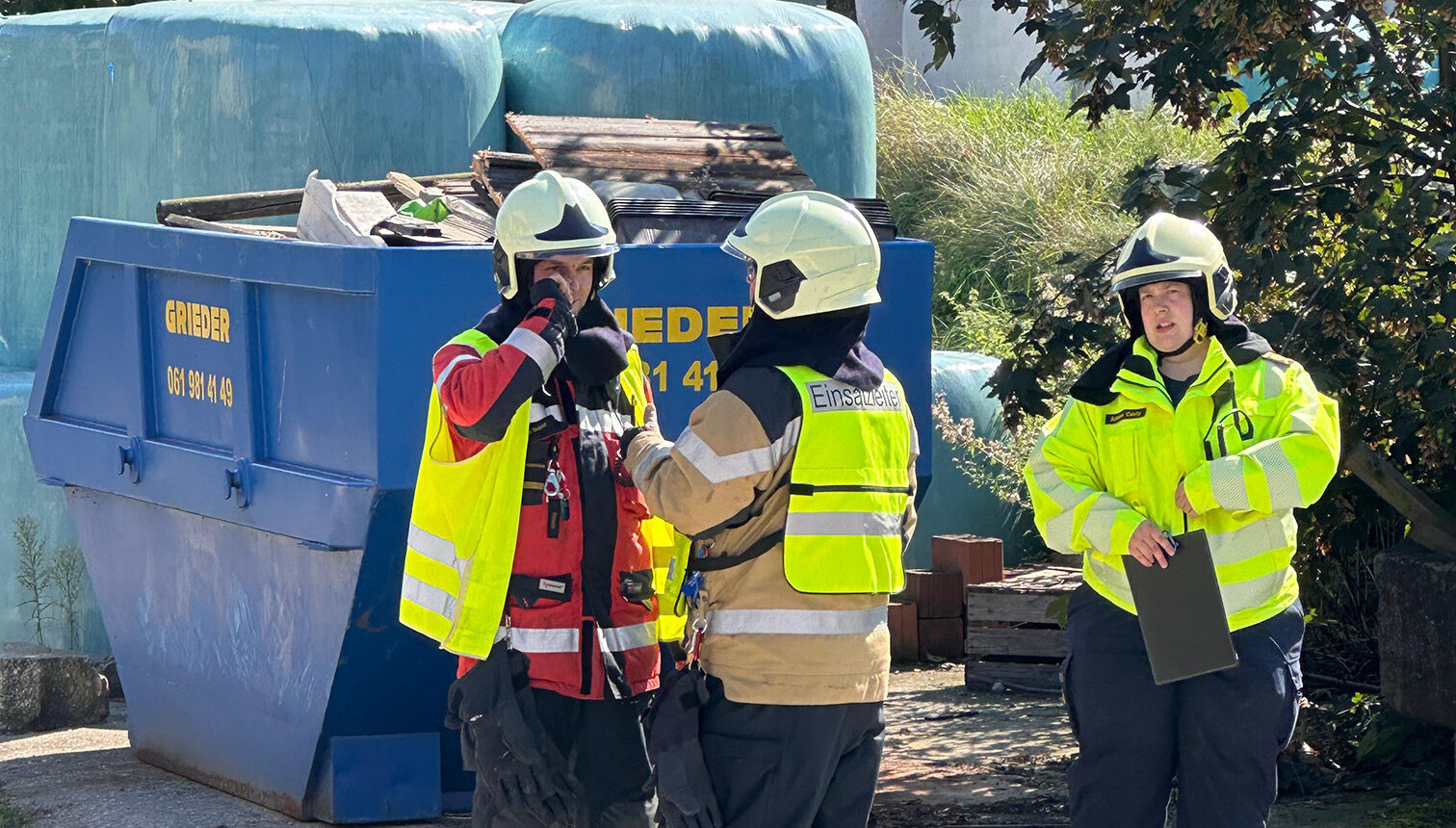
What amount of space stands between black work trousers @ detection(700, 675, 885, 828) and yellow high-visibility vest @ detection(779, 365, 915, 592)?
0.24 meters

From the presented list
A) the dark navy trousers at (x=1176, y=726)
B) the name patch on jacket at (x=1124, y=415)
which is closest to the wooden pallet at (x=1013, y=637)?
the dark navy trousers at (x=1176, y=726)

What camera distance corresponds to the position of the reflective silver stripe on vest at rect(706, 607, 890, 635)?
3.28 m

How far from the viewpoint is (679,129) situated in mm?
5848

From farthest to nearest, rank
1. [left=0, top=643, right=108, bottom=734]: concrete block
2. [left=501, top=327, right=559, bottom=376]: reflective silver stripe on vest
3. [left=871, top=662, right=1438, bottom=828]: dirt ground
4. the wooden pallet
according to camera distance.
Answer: the wooden pallet, [left=0, top=643, right=108, bottom=734]: concrete block, [left=871, top=662, right=1438, bottom=828]: dirt ground, [left=501, top=327, right=559, bottom=376]: reflective silver stripe on vest

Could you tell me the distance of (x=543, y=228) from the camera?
12.0 ft

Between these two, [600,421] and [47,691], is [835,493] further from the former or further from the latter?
[47,691]

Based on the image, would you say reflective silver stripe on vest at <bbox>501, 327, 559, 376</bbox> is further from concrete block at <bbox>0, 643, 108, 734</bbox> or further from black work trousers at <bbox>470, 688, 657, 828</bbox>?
concrete block at <bbox>0, 643, 108, 734</bbox>

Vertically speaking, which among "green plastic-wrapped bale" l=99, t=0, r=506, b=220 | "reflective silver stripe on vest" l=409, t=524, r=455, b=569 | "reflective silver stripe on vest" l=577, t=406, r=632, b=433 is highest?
"green plastic-wrapped bale" l=99, t=0, r=506, b=220

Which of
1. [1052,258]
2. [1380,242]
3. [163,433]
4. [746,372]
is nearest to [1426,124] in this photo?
[1380,242]

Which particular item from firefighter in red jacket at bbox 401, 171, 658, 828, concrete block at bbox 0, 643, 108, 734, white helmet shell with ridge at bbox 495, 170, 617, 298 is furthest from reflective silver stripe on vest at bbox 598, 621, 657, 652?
concrete block at bbox 0, 643, 108, 734

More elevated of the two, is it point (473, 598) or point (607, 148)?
point (607, 148)

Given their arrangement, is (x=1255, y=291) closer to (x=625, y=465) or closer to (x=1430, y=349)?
(x=1430, y=349)

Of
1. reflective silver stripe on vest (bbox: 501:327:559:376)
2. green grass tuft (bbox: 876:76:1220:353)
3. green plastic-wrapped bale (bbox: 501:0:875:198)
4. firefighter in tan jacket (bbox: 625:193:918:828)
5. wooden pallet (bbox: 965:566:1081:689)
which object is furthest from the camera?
green grass tuft (bbox: 876:76:1220:353)

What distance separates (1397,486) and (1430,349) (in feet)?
2.58
